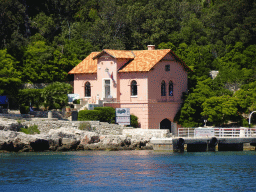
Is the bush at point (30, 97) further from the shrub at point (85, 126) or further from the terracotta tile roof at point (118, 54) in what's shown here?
the shrub at point (85, 126)

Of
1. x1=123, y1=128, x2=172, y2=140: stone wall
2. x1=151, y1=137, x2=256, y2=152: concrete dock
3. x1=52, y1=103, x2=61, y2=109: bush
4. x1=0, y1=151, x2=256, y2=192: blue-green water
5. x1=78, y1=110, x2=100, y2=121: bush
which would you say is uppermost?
x1=52, y1=103, x2=61, y2=109: bush

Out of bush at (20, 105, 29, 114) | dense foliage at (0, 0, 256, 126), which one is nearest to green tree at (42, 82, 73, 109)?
bush at (20, 105, 29, 114)

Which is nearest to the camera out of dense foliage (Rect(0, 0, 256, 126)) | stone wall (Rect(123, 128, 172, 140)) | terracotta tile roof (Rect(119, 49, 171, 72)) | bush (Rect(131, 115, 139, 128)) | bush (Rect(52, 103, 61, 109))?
stone wall (Rect(123, 128, 172, 140))

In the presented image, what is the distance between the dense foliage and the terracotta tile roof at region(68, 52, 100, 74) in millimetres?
2300

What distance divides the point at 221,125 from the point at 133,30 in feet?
59.1

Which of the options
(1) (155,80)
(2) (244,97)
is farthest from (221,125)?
(1) (155,80)

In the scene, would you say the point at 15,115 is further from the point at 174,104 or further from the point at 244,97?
the point at 244,97

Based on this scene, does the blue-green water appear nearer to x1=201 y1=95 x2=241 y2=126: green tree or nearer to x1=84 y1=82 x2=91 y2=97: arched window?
x1=201 y1=95 x2=241 y2=126: green tree

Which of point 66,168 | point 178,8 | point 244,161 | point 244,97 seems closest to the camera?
point 66,168

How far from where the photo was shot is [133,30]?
80500 millimetres

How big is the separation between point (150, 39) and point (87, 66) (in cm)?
964

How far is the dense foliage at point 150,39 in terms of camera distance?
225 ft

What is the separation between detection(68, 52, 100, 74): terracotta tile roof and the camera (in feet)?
235

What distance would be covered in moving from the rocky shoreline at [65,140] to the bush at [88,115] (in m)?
2.36
